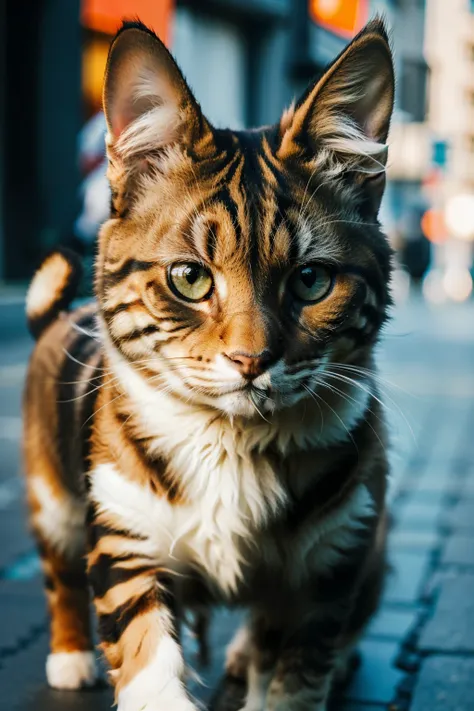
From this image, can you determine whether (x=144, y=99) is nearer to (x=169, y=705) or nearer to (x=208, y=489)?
(x=208, y=489)

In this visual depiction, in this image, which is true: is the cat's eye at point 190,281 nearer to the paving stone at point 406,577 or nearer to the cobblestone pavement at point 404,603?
the cobblestone pavement at point 404,603

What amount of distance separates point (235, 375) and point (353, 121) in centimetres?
74

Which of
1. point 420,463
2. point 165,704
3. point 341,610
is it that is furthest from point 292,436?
point 420,463

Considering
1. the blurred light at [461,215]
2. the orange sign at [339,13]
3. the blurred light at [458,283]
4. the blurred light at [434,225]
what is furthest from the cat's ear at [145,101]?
the blurred light at [461,215]

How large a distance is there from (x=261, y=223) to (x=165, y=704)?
40.7 inches

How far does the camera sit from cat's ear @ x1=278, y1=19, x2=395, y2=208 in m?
2.51

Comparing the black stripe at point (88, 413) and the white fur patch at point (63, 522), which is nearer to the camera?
the black stripe at point (88, 413)

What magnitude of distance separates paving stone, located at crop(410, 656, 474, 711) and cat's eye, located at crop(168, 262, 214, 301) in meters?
1.20

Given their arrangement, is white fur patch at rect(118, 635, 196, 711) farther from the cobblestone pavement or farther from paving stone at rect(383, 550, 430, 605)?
paving stone at rect(383, 550, 430, 605)

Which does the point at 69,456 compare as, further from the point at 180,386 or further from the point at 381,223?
the point at 381,223

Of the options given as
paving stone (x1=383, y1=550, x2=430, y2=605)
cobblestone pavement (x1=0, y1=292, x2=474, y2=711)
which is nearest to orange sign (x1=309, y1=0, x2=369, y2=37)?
cobblestone pavement (x1=0, y1=292, x2=474, y2=711)

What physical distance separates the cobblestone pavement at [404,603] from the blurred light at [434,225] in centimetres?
2214

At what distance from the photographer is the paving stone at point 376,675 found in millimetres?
2848

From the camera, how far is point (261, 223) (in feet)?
7.79
